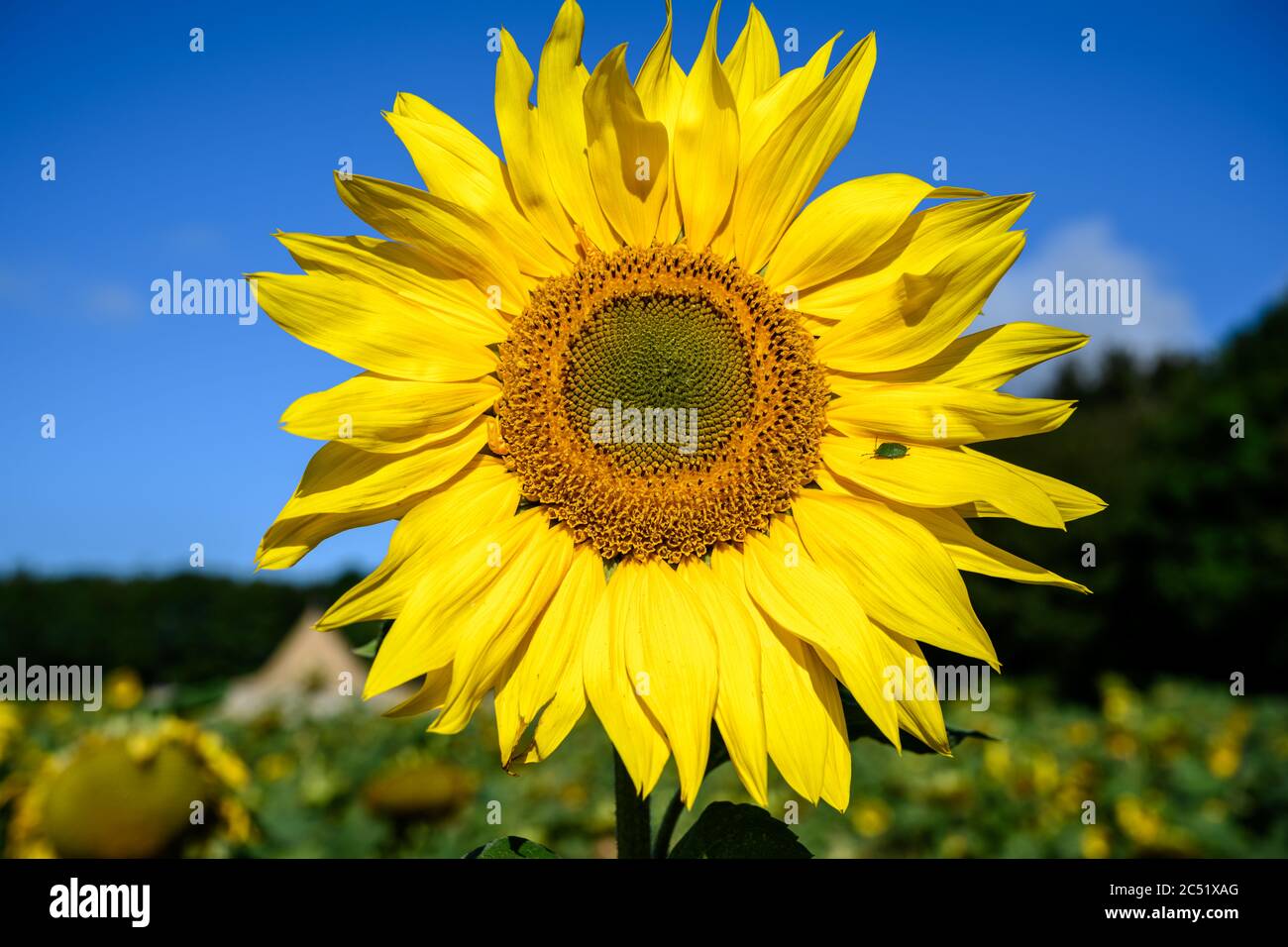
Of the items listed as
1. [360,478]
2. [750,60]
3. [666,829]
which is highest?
[750,60]

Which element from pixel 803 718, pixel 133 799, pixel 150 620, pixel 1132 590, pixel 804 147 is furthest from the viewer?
pixel 1132 590

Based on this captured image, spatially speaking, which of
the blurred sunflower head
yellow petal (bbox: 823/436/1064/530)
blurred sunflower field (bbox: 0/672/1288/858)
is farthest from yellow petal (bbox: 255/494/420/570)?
the blurred sunflower head

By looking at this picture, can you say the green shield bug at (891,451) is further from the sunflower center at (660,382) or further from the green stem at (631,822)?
the green stem at (631,822)

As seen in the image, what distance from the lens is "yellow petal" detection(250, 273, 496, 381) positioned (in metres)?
1.91

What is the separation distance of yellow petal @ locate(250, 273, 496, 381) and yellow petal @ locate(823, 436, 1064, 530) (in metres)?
0.87

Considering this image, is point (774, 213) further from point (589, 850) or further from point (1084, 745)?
point (1084, 745)

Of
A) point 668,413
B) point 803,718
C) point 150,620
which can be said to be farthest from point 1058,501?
point 150,620

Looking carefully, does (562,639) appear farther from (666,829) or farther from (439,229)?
(439,229)

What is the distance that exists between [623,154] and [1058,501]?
1175mm

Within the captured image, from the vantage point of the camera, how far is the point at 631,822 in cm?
193

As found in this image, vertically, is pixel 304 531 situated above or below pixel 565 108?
→ below

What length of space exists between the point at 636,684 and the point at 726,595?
28 cm

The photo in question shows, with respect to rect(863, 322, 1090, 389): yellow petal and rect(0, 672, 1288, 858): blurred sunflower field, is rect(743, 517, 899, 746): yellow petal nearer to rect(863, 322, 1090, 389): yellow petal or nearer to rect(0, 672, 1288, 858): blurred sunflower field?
rect(863, 322, 1090, 389): yellow petal
